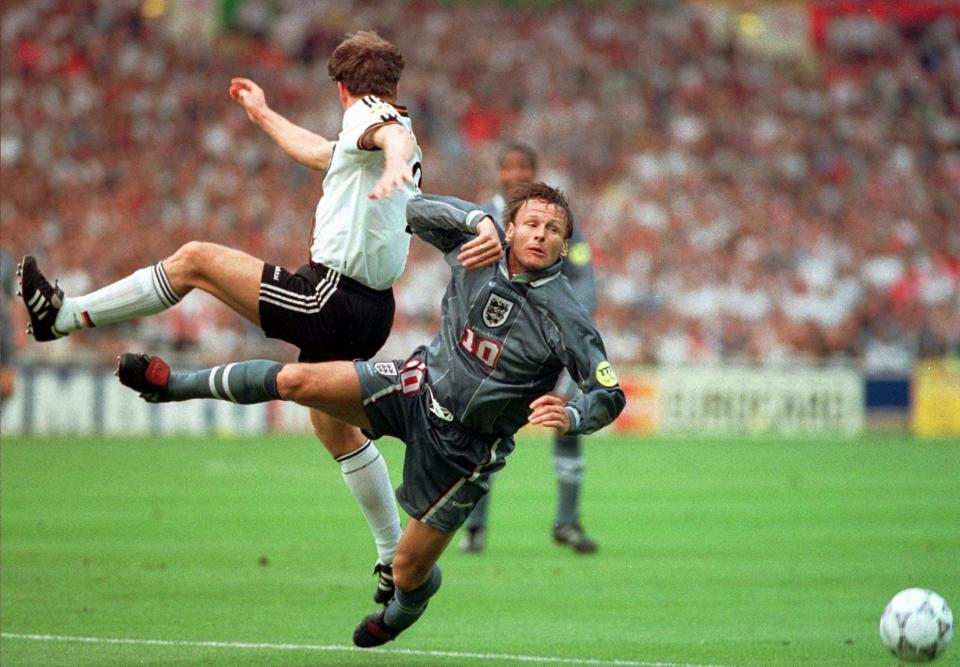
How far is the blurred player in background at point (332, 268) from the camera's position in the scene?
704 centimetres

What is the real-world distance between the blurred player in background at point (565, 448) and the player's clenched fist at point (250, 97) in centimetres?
305

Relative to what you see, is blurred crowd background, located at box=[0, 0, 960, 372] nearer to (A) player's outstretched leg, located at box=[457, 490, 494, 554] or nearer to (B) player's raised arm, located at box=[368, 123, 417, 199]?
(A) player's outstretched leg, located at box=[457, 490, 494, 554]

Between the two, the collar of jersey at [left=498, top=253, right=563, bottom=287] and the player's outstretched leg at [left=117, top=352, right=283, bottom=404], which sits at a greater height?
the collar of jersey at [left=498, top=253, right=563, bottom=287]

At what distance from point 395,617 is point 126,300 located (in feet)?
6.45

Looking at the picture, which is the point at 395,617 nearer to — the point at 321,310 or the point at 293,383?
the point at 293,383

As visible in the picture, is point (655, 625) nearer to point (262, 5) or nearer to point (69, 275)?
point (69, 275)

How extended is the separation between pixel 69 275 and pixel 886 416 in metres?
13.5

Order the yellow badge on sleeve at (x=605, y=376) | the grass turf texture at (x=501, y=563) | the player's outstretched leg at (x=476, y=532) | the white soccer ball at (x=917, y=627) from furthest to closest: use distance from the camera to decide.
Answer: the player's outstretched leg at (x=476, y=532), the grass turf texture at (x=501, y=563), the white soccer ball at (x=917, y=627), the yellow badge on sleeve at (x=605, y=376)

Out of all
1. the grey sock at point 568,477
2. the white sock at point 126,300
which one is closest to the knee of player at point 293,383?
the white sock at point 126,300

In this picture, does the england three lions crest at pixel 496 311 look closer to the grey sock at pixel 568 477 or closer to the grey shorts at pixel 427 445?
the grey shorts at pixel 427 445

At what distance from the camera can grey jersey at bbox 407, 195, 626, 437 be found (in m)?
6.71

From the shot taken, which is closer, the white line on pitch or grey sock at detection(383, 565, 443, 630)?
grey sock at detection(383, 565, 443, 630)

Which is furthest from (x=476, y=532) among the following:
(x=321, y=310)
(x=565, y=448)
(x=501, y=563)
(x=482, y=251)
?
(x=482, y=251)

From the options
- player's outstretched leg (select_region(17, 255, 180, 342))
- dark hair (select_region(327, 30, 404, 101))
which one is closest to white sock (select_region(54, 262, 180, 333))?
player's outstretched leg (select_region(17, 255, 180, 342))
